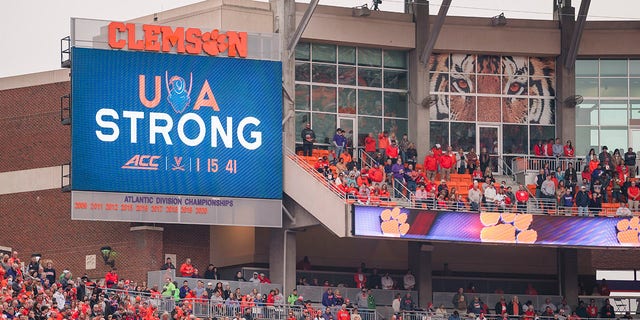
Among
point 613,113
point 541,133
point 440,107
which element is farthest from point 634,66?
point 440,107

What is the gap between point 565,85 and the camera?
57.1 meters

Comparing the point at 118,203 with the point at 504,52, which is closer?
the point at 118,203

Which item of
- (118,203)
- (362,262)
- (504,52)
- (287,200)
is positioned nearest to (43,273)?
(118,203)

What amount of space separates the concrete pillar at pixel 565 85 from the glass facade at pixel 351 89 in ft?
17.2

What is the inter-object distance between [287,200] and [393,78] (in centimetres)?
606

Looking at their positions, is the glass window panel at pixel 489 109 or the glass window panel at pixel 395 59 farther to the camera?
the glass window panel at pixel 489 109

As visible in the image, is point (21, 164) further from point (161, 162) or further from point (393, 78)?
point (393, 78)

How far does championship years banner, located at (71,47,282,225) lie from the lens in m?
50.9

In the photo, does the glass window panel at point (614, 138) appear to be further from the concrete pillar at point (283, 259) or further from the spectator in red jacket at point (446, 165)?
the concrete pillar at point (283, 259)

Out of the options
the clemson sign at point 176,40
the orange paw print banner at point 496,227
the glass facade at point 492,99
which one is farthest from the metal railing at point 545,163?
the clemson sign at point 176,40

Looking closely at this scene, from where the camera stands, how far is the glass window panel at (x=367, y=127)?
55.4m

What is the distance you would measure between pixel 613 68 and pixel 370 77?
8.46 m

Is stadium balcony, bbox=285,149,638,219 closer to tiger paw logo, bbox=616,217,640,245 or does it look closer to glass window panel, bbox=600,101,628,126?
tiger paw logo, bbox=616,217,640,245

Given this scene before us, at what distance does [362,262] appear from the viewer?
56.2m
